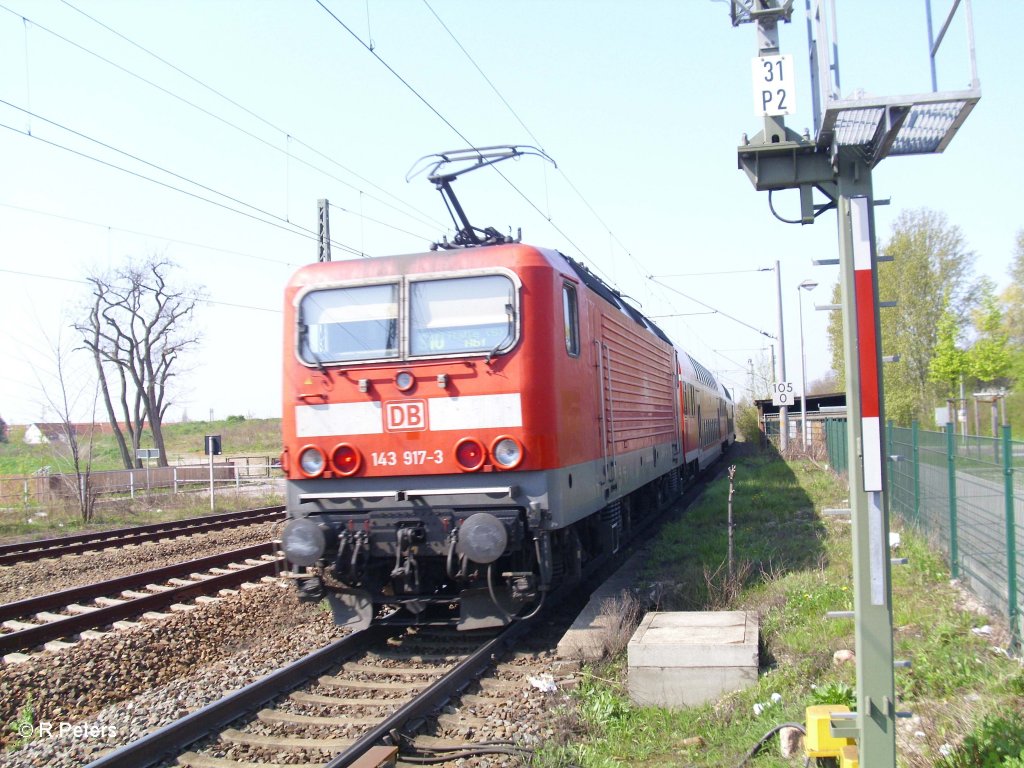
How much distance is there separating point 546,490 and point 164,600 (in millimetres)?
5007

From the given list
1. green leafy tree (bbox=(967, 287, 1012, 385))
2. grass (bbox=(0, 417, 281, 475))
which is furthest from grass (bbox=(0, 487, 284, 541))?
green leafy tree (bbox=(967, 287, 1012, 385))

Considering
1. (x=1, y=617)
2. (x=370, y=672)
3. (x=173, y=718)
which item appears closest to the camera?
(x=173, y=718)

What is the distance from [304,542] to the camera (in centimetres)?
691

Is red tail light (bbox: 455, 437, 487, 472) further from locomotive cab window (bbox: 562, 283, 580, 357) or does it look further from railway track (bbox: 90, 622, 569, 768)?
railway track (bbox: 90, 622, 569, 768)

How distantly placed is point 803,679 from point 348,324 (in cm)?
444

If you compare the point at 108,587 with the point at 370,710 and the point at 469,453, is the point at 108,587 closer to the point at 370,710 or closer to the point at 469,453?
the point at 469,453

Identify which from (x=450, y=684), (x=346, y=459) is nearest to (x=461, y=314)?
(x=346, y=459)

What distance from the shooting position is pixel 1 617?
346 inches

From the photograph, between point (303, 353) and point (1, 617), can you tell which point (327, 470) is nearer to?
point (303, 353)

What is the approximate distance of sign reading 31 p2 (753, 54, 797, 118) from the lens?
3828 millimetres

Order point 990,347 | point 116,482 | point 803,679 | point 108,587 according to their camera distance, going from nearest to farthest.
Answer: point 803,679 < point 108,587 < point 116,482 < point 990,347

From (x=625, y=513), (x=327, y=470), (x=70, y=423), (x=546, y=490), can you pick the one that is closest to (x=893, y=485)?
(x=625, y=513)

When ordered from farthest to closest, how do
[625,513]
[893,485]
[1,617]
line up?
[893,485] < [625,513] < [1,617]

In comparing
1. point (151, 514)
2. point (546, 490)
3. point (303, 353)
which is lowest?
point (151, 514)
